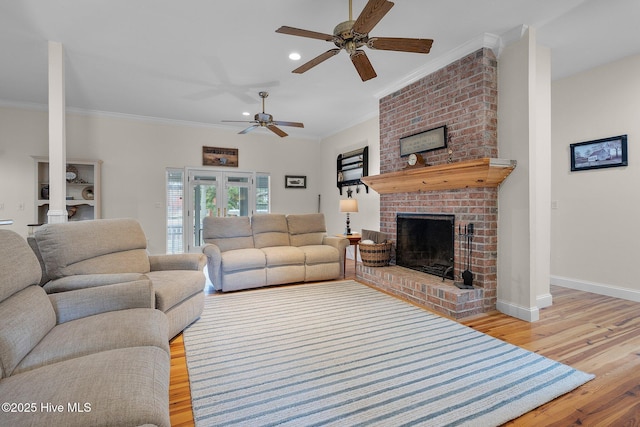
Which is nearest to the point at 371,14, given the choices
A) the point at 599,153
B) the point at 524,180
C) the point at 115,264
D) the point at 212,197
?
the point at 524,180

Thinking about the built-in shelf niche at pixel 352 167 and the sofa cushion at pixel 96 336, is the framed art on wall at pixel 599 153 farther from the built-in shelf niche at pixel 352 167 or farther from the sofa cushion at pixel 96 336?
the sofa cushion at pixel 96 336

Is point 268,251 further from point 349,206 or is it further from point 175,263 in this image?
point 349,206

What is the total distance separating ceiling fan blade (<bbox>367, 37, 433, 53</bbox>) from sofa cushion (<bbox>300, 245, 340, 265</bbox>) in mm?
2706

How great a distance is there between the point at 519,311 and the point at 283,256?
2.71 m

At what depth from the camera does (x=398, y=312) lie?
3070 mm

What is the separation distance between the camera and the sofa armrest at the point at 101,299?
1.70 meters

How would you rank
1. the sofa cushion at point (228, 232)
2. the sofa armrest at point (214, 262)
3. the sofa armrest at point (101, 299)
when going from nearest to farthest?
1. the sofa armrest at point (101, 299)
2. the sofa armrest at point (214, 262)
3. the sofa cushion at point (228, 232)

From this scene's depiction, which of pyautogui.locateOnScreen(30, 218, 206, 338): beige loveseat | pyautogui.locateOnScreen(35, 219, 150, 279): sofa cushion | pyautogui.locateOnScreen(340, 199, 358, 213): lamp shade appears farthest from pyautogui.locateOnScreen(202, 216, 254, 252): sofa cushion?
pyautogui.locateOnScreen(340, 199, 358, 213): lamp shade

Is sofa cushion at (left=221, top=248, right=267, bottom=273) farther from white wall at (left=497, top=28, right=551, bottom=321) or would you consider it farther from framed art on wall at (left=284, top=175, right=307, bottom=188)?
framed art on wall at (left=284, top=175, right=307, bottom=188)

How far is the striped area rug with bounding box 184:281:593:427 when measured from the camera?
1593 mm

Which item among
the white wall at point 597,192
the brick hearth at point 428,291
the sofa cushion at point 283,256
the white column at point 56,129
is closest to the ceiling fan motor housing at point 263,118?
the sofa cushion at point 283,256

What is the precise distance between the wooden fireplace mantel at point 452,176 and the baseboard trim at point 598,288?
202 cm

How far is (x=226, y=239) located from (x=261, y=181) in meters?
2.84

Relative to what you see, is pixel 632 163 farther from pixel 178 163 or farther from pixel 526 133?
pixel 178 163
